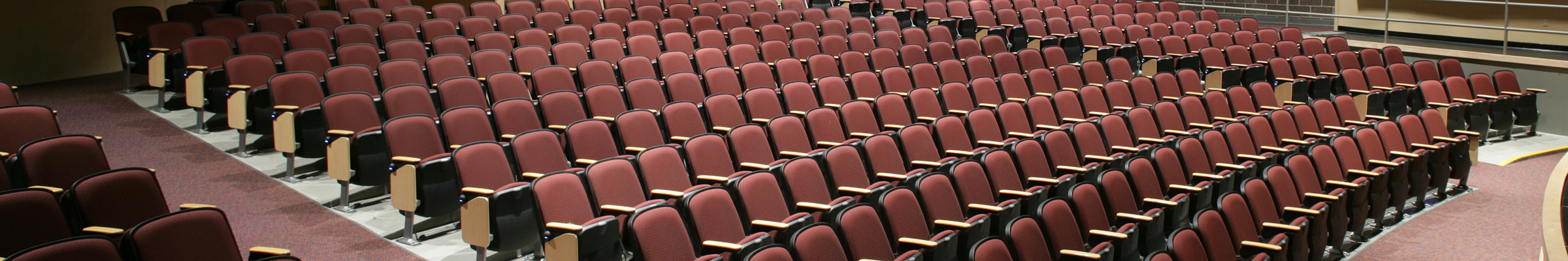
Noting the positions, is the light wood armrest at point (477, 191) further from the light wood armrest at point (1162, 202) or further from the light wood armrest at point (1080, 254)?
the light wood armrest at point (1162, 202)

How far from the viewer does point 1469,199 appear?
1755 millimetres

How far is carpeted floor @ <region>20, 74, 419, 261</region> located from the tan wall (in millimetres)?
2636

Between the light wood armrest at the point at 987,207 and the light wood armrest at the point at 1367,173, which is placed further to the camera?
the light wood armrest at the point at 1367,173

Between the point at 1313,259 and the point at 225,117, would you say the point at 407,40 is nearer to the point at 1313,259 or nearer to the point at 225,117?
the point at 225,117

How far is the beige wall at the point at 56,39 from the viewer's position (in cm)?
211

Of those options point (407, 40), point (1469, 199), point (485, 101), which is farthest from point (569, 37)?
point (1469, 199)

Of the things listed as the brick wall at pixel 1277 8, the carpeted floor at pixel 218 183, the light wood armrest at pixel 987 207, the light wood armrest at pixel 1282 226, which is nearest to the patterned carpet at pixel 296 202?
the carpeted floor at pixel 218 183

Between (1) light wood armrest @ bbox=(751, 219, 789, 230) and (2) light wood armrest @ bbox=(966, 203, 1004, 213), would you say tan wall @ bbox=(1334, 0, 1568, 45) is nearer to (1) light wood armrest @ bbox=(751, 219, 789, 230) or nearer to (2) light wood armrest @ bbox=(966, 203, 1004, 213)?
(2) light wood armrest @ bbox=(966, 203, 1004, 213)

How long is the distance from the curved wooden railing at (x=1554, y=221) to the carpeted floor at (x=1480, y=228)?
31 cm

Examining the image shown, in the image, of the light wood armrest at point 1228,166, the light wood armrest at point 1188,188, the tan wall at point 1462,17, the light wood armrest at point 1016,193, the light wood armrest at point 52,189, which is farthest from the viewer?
the tan wall at point 1462,17

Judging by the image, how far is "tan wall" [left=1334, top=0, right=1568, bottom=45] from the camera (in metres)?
2.58

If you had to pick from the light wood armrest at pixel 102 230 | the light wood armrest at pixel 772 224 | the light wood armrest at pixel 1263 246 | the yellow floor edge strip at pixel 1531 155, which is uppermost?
the light wood armrest at pixel 102 230

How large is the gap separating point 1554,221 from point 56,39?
248 centimetres

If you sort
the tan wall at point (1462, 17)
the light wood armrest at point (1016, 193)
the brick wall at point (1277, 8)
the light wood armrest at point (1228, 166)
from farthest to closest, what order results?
the brick wall at point (1277, 8) → the tan wall at point (1462, 17) → the light wood armrest at point (1228, 166) → the light wood armrest at point (1016, 193)
